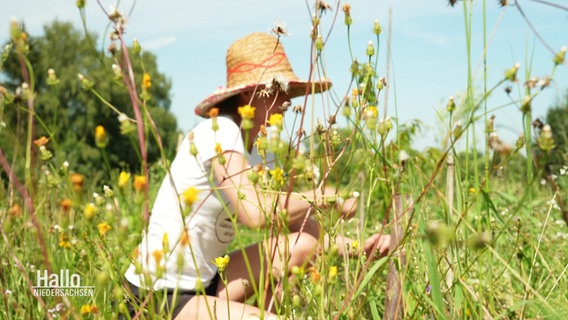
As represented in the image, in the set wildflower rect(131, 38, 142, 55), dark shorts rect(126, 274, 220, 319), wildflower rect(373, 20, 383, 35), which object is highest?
wildflower rect(373, 20, 383, 35)

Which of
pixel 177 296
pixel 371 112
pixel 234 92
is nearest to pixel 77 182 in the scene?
pixel 371 112

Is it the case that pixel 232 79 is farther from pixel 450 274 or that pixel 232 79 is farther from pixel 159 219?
pixel 450 274

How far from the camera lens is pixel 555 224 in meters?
2.97

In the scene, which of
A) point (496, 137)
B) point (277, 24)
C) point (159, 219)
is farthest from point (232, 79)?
point (496, 137)

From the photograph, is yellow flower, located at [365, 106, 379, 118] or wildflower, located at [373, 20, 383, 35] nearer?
yellow flower, located at [365, 106, 379, 118]

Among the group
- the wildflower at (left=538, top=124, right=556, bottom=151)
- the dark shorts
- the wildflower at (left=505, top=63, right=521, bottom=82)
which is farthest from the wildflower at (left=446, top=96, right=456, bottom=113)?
the dark shorts

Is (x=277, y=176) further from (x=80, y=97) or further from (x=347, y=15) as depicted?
(x=80, y=97)

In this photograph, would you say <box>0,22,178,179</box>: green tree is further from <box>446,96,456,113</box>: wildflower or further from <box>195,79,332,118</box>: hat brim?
<box>446,96,456,113</box>: wildflower

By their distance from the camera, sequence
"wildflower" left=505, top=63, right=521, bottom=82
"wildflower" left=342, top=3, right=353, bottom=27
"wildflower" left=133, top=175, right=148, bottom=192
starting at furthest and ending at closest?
"wildflower" left=342, top=3, right=353, bottom=27, "wildflower" left=505, top=63, right=521, bottom=82, "wildflower" left=133, top=175, right=148, bottom=192

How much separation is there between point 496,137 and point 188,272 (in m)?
1.40

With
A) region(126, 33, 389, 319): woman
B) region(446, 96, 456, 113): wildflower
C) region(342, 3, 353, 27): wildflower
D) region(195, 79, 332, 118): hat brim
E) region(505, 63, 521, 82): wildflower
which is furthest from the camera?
region(195, 79, 332, 118): hat brim

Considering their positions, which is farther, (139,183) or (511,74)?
(511,74)

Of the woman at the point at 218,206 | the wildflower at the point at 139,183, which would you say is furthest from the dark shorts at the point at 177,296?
the wildflower at the point at 139,183

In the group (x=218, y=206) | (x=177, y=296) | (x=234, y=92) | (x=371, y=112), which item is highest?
(x=234, y=92)
